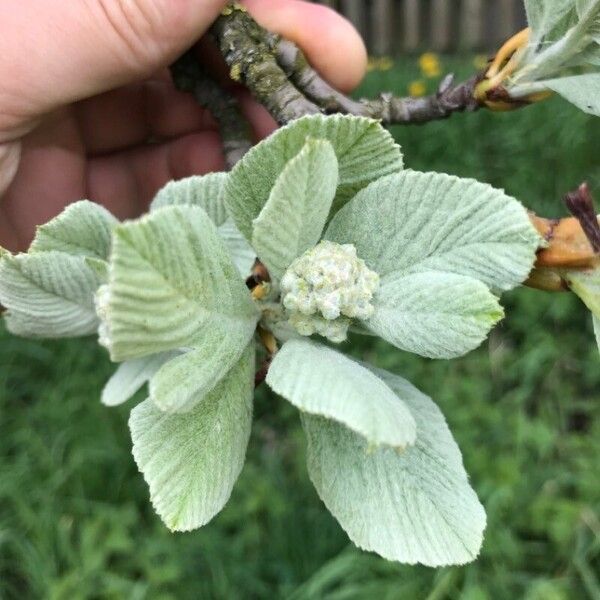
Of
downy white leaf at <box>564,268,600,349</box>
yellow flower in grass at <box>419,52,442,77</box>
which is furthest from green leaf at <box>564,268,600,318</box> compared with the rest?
yellow flower in grass at <box>419,52,442,77</box>

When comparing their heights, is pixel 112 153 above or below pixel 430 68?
above

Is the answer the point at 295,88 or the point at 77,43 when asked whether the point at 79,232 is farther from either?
the point at 77,43

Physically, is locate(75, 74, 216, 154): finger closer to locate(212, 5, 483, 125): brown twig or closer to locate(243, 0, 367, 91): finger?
locate(243, 0, 367, 91): finger

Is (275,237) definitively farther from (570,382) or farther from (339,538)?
(570,382)

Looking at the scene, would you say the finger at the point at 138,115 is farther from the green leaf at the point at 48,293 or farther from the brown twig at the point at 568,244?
the brown twig at the point at 568,244

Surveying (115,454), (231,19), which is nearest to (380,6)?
(115,454)

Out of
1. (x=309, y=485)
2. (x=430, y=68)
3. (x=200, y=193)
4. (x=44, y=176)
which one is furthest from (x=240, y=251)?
(x=430, y=68)
